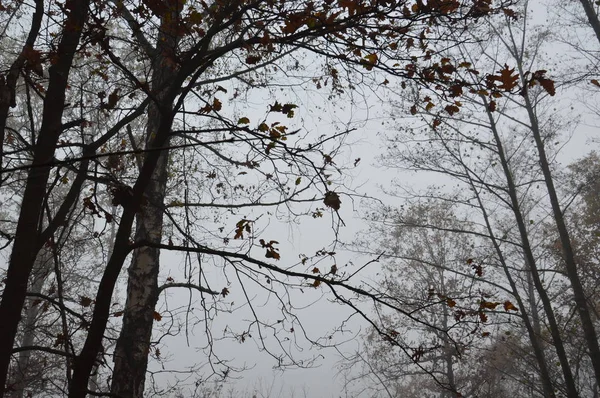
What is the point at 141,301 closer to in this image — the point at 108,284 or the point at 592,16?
the point at 108,284

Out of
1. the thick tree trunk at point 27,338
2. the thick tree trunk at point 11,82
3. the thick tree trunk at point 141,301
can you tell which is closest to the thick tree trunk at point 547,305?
the thick tree trunk at point 141,301

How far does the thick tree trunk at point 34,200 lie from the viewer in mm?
1696

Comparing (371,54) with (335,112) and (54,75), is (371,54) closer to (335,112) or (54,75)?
(54,75)

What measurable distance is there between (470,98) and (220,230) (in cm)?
447

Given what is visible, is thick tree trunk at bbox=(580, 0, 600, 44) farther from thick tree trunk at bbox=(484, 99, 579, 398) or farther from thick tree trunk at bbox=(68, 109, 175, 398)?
thick tree trunk at bbox=(68, 109, 175, 398)

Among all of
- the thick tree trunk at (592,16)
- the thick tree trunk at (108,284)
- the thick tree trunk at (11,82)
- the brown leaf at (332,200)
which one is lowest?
the thick tree trunk at (108,284)

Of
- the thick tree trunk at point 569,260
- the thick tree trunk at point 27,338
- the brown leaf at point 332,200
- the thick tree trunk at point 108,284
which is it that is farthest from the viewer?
the thick tree trunk at point 569,260

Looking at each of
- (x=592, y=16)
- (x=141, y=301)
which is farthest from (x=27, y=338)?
(x=592, y=16)

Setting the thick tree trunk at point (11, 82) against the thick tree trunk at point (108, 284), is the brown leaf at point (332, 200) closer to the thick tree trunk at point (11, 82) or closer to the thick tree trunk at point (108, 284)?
the thick tree trunk at point (108, 284)

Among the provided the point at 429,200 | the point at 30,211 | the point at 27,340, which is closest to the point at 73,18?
the point at 30,211

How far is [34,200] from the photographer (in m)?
1.89

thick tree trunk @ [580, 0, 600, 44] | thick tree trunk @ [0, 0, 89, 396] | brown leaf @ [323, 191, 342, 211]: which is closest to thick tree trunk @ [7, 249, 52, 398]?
thick tree trunk @ [0, 0, 89, 396]

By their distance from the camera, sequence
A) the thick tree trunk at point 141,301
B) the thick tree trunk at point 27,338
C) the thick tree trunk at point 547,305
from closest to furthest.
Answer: the thick tree trunk at point 27,338 < the thick tree trunk at point 141,301 < the thick tree trunk at point 547,305

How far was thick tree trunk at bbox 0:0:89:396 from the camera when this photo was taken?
5.57ft
